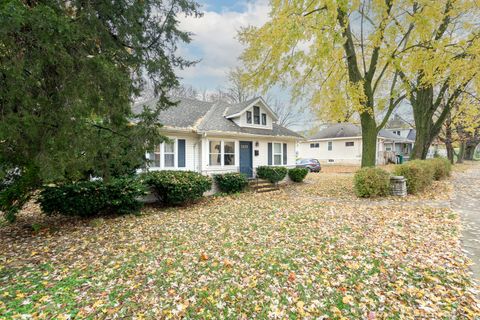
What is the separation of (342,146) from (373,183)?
20.5 meters

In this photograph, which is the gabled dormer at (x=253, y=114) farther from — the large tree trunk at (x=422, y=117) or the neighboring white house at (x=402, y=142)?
the neighboring white house at (x=402, y=142)

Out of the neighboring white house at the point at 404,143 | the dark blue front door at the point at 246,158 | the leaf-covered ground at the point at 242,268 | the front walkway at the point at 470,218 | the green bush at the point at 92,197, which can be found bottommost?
the leaf-covered ground at the point at 242,268

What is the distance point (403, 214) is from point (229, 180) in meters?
6.95

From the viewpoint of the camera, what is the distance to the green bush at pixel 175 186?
28.5 feet

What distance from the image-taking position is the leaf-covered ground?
3.07 metres

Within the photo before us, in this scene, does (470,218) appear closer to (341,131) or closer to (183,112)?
(183,112)

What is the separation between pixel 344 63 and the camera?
1070cm

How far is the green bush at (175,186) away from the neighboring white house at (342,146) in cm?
1986

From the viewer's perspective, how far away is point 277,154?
15672 mm

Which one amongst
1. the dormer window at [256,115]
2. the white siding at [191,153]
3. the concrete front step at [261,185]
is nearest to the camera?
the white siding at [191,153]

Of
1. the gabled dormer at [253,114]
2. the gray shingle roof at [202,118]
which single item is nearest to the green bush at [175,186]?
the gray shingle roof at [202,118]

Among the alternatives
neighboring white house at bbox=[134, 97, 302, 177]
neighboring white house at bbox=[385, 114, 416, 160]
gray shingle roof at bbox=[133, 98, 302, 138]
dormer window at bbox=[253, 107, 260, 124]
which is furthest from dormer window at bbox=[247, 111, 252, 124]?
neighboring white house at bbox=[385, 114, 416, 160]

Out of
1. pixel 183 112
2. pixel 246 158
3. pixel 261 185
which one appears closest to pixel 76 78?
pixel 183 112

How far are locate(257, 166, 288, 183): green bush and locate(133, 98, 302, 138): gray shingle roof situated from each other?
224cm
